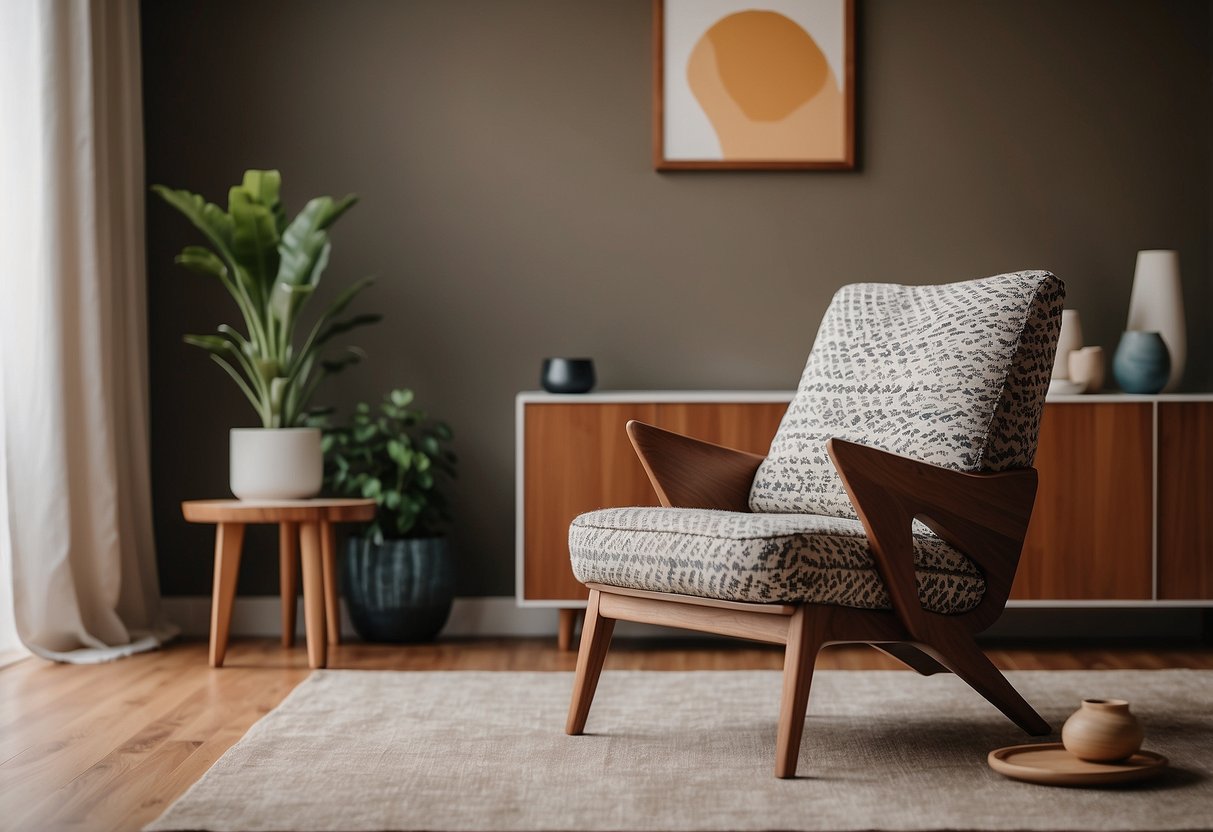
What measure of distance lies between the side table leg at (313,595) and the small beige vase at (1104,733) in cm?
189

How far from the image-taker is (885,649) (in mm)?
2363

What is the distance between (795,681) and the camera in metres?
2.00

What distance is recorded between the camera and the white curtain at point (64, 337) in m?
3.20

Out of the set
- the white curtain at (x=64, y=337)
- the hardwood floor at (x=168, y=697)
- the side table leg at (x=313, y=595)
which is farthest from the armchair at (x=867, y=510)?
the white curtain at (x=64, y=337)

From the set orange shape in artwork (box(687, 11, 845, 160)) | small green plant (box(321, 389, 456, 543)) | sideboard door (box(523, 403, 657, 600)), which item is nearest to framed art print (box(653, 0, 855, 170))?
orange shape in artwork (box(687, 11, 845, 160))

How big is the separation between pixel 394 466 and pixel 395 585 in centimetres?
36

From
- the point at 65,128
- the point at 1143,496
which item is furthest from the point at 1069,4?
the point at 65,128

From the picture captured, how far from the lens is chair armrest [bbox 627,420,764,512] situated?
252 cm

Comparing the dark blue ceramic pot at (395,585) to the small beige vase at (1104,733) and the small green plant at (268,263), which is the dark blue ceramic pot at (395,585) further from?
the small beige vase at (1104,733)

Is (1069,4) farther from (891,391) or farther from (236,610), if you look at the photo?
(236,610)

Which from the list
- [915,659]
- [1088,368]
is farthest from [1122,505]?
[915,659]

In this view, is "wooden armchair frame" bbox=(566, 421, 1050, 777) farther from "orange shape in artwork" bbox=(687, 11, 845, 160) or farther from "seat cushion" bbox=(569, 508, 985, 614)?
"orange shape in artwork" bbox=(687, 11, 845, 160)

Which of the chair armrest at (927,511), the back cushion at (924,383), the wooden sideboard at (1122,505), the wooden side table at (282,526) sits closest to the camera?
the chair armrest at (927,511)

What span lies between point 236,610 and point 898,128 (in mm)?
2492
